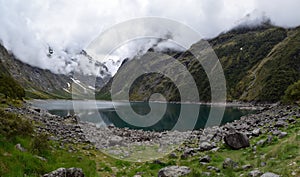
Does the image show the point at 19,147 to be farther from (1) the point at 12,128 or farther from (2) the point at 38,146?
(1) the point at 12,128

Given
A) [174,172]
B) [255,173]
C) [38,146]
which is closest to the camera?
[255,173]

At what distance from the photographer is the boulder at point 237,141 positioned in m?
21.2

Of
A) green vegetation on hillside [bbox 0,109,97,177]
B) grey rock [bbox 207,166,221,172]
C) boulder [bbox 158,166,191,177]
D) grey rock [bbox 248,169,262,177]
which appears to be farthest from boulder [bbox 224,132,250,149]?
green vegetation on hillside [bbox 0,109,97,177]

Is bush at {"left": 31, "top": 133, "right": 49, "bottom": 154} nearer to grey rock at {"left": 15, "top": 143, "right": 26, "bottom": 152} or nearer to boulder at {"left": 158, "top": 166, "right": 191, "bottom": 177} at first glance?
grey rock at {"left": 15, "top": 143, "right": 26, "bottom": 152}

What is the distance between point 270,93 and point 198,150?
18880cm

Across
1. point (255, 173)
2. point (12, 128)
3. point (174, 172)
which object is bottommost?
point (255, 173)

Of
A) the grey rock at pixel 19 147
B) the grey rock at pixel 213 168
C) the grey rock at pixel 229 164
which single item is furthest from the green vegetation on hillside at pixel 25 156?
the grey rock at pixel 229 164

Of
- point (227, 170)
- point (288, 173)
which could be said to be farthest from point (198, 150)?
point (288, 173)

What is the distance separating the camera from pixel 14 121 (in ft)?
62.2

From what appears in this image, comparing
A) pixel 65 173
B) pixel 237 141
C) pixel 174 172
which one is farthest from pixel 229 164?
pixel 65 173

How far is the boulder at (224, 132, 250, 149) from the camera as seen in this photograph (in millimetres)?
21172

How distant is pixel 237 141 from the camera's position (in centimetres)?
2161

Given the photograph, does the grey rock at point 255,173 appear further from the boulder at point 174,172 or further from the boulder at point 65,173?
the boulder at point 65,173

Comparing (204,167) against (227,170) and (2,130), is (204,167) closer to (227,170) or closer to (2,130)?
(227,170)
